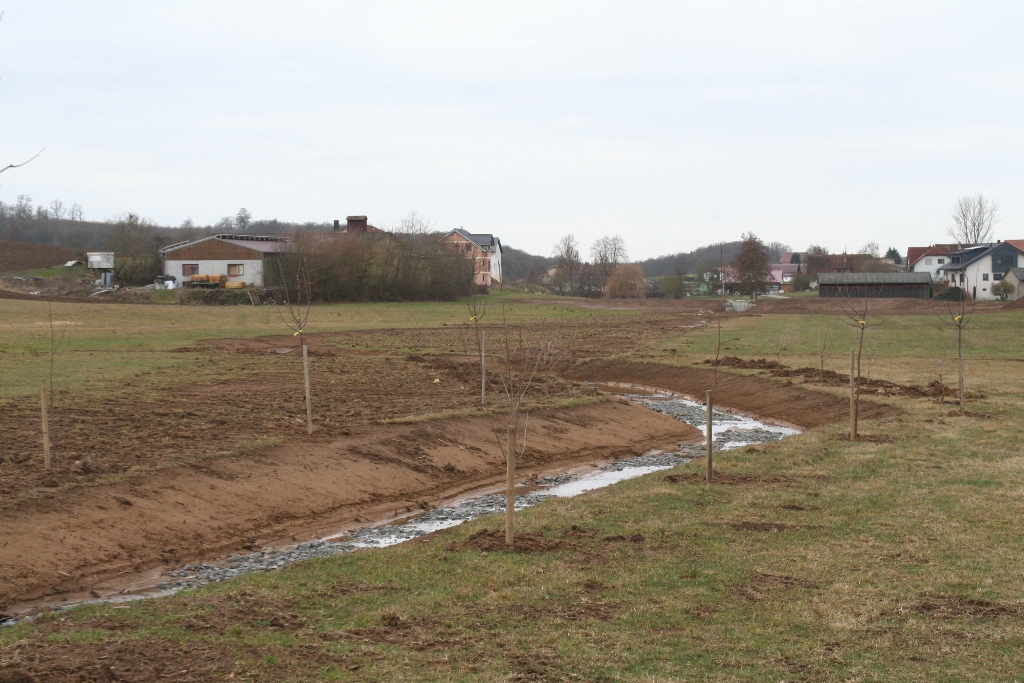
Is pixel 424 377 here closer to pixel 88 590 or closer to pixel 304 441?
pixel 304 441

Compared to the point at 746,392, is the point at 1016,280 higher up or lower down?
higher up

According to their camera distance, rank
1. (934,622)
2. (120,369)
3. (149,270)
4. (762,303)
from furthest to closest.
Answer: (762,303) < (149,270) < (120,369) < (934,622)

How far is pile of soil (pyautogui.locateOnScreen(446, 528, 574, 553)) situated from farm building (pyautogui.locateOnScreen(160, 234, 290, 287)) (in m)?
66.2

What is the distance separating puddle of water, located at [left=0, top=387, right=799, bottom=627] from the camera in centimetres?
1094

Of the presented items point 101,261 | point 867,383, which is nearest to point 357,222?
point 101,261

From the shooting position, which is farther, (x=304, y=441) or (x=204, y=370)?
(x=204, y=370)

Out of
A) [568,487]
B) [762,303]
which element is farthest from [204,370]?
[762,303]

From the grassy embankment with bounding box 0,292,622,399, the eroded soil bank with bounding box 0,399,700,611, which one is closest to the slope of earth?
the grassy embankment with bounding box 0,292,622,399

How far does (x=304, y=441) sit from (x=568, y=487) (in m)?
5.01

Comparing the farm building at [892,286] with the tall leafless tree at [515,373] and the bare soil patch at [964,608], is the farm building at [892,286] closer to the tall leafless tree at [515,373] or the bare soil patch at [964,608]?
the tall leafless tree at [515,373]

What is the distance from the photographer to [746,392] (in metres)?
28.8

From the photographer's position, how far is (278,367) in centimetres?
2995

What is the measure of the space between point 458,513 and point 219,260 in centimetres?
6628

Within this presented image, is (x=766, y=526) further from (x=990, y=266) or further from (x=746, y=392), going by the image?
(x=990, y=266)
